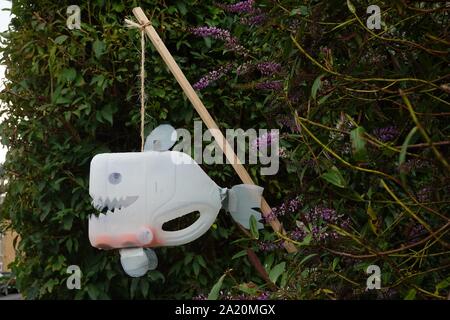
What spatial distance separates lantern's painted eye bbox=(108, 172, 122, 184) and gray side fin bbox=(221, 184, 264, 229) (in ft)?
1.01

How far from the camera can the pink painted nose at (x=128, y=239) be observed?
5.58ft

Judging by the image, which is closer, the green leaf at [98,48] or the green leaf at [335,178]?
the green leaf at [335,178]

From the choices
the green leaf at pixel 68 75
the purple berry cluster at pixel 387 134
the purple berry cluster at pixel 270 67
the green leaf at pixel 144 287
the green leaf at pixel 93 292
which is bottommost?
the green leaf at pixel 144 287

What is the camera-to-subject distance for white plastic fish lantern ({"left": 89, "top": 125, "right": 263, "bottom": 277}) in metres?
1.71

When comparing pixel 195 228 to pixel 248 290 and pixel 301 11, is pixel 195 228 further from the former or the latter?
pixel 301 11

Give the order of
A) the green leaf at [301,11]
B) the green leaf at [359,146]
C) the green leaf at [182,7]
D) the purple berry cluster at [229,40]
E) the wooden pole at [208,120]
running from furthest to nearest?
1. the green leaf at [182,7]
2. the wooden pole at [208,120]
3. the purple berry cluster at [229,40]
4. the green leaf at [301,11]
5. the green leaf at [359,146]

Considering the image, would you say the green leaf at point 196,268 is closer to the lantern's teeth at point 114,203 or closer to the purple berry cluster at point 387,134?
the lantern's teeth at point 114,203

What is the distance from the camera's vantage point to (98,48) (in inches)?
85.5

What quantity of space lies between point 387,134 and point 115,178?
2.75 feet

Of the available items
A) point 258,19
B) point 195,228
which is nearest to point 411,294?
point 258,19

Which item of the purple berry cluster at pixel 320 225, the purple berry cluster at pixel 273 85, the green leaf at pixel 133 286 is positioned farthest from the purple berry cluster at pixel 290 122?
the green leaf at pixel 133 286

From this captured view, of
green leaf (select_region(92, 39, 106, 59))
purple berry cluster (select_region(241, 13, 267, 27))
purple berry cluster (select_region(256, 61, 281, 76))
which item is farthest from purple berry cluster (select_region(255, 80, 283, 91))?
green leaf (select_region(92, 39, 106, 59))

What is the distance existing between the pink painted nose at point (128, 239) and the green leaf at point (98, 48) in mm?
742

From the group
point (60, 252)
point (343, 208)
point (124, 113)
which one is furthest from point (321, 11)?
point (60, 252)
